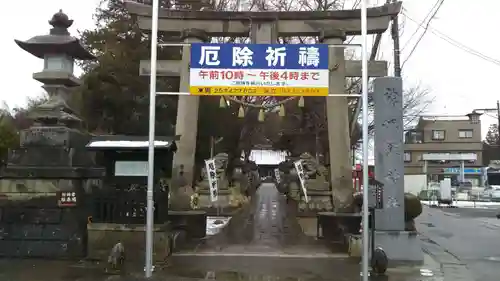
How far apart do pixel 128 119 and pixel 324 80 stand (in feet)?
46.3

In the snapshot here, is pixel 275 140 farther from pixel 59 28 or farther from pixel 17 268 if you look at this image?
pixel 17 268

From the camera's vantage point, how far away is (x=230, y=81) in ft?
32.2

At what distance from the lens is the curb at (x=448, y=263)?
406 inches

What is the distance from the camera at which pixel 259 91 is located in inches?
384

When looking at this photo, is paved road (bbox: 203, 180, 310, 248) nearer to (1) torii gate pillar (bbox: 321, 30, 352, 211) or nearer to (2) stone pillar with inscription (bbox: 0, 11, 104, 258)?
(1) torii gate pillar (bbox: 321, 30, 352, 211)

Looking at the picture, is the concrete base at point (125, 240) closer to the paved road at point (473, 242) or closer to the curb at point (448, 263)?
the curb at point (448, 263)

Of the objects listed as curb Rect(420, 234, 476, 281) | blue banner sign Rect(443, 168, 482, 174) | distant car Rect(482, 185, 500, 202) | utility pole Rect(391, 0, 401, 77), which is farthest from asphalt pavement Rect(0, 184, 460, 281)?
blue banner sign Rect(443, 168, 482, 174)

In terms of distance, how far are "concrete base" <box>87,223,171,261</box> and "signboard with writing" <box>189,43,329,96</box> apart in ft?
11.6

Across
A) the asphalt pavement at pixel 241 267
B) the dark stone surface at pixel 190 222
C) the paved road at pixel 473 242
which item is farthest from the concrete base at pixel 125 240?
the paved road at pixel 473 242

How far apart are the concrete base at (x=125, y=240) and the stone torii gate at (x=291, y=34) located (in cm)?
391

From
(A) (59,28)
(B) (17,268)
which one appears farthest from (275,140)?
(B) (17,268)

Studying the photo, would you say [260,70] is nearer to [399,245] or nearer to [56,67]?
[399,245]

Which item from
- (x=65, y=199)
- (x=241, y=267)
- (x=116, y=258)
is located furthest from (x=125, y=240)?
(x=241, y=267)

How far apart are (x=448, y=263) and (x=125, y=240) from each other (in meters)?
7.84
